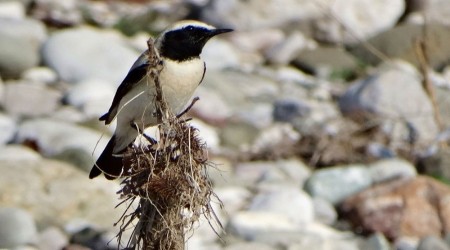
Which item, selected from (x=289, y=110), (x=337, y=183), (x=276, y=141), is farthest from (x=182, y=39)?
(x=289, y=110)

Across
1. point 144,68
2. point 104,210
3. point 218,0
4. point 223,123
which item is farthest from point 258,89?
point 144,68

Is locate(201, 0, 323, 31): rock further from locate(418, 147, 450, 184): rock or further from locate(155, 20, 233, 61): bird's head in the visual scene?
locate(155, 20, 233, 61): bird's head

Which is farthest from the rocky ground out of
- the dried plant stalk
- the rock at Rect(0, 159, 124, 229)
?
the dried plant stalk

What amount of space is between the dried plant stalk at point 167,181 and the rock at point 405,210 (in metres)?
4.73

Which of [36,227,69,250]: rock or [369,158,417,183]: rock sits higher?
[369,158,417,183]: rock

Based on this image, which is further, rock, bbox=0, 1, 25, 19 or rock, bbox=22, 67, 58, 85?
rock, bbox=0, 1, 25, 19

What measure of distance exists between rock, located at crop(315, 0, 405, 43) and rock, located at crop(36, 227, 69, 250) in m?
9.17

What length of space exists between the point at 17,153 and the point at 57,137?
0.70 metres

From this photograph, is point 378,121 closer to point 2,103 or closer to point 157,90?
point 2,103

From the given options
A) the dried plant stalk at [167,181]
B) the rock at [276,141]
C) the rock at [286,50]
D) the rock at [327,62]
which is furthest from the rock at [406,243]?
the rock at [286,50]

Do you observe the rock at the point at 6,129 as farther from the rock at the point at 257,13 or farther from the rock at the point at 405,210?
the rock at the point at 257,13

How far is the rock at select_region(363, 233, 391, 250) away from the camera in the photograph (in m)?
10.1

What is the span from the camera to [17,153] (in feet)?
37.8

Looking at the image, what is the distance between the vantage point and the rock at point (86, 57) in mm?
14695
